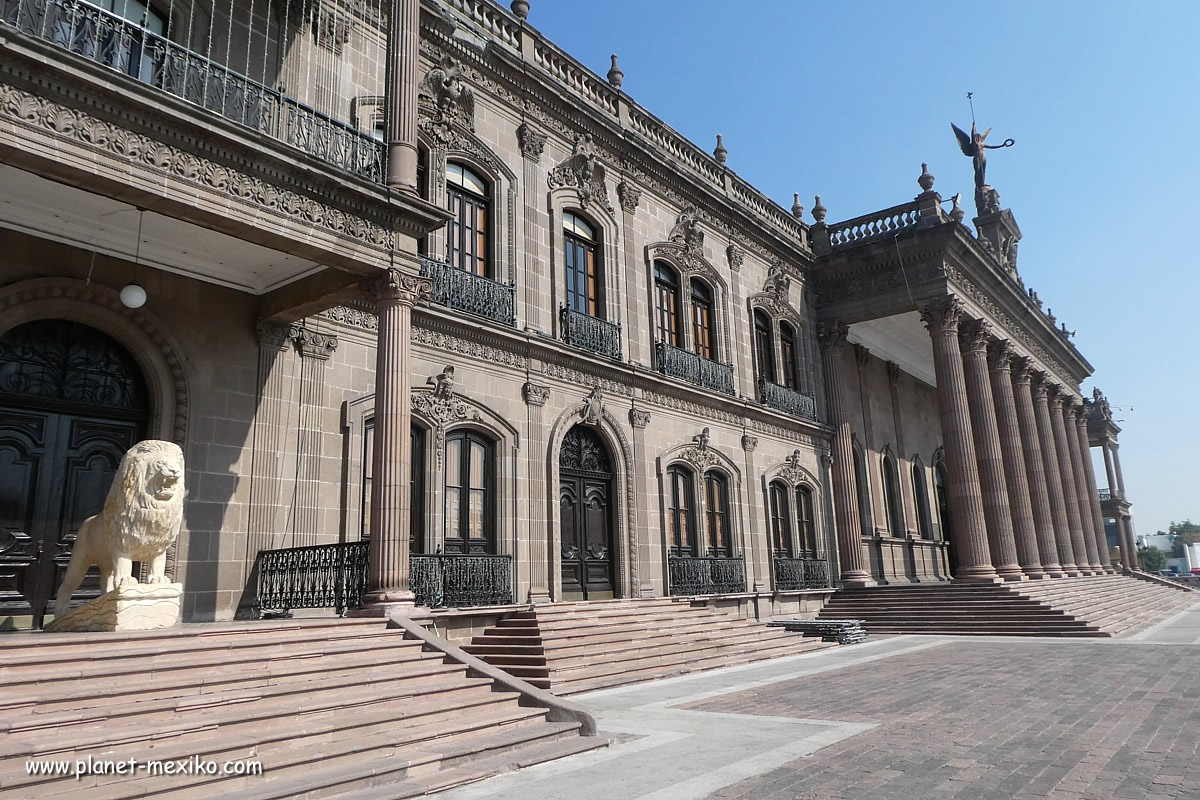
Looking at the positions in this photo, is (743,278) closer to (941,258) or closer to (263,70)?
(941,258)

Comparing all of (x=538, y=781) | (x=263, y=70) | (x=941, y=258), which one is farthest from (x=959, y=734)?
(x=941, y=258)

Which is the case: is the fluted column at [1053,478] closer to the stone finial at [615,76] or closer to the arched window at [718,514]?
the arched window at [718,514]

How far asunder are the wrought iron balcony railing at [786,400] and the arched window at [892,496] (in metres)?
4.87

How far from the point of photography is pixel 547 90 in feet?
53.5

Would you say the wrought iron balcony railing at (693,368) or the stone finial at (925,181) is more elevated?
the stone finial at (925,181)

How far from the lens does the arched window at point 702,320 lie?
19844 millimetres

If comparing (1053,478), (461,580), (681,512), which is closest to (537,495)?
(461,580)

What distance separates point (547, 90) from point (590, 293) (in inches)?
160

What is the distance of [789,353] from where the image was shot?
23484 millimetres

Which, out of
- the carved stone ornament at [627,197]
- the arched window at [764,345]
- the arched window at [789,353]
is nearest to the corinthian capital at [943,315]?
the arched window at [789,353]

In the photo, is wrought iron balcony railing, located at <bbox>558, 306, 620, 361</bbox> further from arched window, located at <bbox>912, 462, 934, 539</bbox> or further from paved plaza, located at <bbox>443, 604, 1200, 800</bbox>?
arched window, located at <bbox>912, 462, 934, 539</bbox>

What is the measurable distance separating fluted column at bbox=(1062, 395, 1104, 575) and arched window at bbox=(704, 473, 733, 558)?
17561mm

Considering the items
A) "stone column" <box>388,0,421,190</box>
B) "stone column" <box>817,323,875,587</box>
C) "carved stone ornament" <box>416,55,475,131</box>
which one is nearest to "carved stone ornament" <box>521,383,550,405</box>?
"carved stone ornament" <box>416,55,475,131</box>

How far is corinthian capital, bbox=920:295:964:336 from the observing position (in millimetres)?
22406
